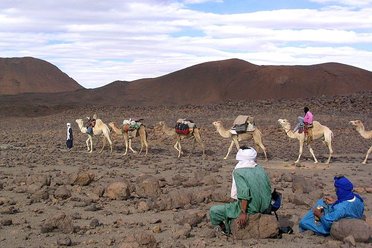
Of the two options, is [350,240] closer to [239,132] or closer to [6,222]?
[6,222]

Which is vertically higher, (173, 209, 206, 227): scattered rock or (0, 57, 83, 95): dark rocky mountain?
(0, 57, 83, 95): dark rocky mountain

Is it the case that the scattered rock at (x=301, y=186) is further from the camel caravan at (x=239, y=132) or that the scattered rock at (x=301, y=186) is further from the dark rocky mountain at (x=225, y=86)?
the dark rocky mountain at (x=225, y=86)

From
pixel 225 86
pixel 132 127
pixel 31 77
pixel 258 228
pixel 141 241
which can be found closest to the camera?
pixel 141 241

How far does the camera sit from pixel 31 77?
88000mm

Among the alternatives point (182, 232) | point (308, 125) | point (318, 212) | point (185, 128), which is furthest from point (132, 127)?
point (318, 212)

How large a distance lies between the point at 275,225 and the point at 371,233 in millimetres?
1297

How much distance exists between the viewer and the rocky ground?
28.6 ft

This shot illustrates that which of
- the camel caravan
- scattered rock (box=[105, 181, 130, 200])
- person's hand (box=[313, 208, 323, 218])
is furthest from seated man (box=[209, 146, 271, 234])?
the camel caravan

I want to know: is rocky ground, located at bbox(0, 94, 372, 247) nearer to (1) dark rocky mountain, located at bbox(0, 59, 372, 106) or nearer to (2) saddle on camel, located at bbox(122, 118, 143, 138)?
(2) saddle on camel, located at bbox(122, 118, 143, 138)

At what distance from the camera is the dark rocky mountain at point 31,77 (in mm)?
83688

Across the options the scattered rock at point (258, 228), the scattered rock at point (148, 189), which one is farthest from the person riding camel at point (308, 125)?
the scattered rock at point (258, 228)

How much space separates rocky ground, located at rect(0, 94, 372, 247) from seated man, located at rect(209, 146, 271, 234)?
404 mm

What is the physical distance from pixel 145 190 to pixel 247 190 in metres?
3.97

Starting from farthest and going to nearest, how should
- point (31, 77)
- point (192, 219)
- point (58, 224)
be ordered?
point (31, 77)
point (192, 219)
point (58, 224)
